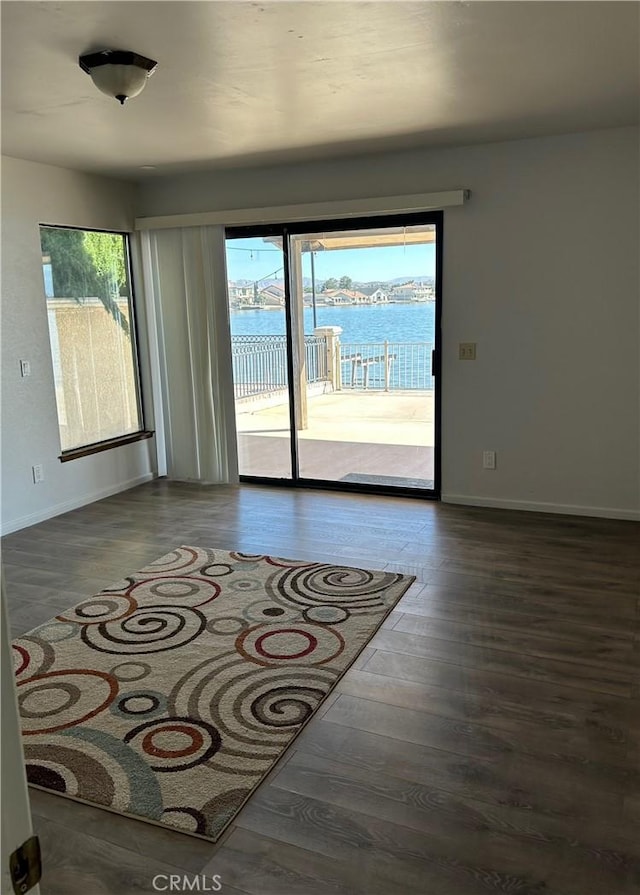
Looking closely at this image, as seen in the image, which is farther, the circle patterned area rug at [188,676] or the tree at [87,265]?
the tree at [87,265]

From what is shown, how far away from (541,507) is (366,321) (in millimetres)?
1886

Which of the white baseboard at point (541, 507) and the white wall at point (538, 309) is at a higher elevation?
the white wall at point (538, 309)

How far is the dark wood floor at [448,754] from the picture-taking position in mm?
1824

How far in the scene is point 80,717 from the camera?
2.53 meters

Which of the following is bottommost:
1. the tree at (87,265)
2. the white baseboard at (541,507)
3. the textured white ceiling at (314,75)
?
the white baseboard at (541,507)

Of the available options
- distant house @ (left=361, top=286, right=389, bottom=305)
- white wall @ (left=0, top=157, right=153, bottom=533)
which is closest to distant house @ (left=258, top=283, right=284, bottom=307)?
distant house @ (left=361, top=286, right=389, bottom=305)

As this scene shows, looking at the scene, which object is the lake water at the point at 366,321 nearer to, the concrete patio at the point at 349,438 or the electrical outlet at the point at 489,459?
the concrete patio at the point at 349,438

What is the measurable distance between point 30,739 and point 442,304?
3.72 m

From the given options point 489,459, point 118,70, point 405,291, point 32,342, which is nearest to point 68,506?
point 32,342

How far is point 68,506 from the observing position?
5.19m

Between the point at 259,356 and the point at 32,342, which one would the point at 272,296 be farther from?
the point at 32,342

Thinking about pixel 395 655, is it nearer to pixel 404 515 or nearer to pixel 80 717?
pixel 80 717

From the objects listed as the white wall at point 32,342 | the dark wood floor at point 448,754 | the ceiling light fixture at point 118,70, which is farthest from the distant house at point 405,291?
the ceiling light fixture at point 118,70

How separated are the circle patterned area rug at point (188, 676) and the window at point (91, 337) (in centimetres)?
190
